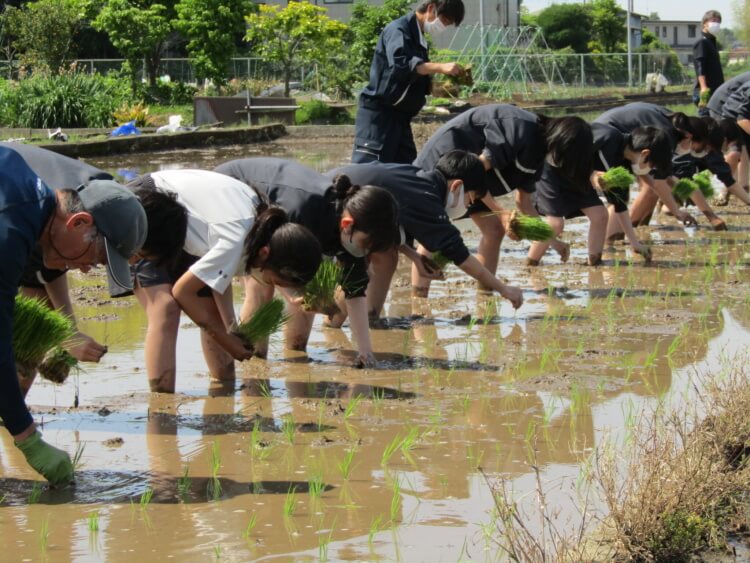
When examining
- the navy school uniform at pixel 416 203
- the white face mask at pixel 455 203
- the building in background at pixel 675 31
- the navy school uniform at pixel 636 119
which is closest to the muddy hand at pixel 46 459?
the navy school uniform at pixel 416 203

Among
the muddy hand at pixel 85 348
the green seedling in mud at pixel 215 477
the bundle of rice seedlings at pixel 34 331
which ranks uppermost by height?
the bundle of rice seedlings at pixel 34 331

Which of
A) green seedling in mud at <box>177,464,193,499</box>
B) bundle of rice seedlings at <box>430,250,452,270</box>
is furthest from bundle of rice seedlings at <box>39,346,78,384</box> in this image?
bundle of rice seedlings at <box>430,250,452,270</box>

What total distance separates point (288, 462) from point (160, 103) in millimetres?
26470

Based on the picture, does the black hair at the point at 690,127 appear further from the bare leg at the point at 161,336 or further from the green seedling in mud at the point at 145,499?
the green seedling in mud at the point at 145,499

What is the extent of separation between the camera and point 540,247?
29.1 feet

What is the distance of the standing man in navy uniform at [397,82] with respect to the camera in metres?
7.90

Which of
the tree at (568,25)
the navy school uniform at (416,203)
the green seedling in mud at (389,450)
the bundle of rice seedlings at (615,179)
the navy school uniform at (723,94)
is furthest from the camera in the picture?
the tree at (568,25)

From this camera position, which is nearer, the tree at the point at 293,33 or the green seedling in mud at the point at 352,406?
the green seedling in mud at the point at 352,406

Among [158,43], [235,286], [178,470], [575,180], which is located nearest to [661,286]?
[575,180]

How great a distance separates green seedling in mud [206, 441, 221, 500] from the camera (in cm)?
396

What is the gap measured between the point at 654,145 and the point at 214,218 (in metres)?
4.85

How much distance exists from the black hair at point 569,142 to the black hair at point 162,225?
381 centimetres

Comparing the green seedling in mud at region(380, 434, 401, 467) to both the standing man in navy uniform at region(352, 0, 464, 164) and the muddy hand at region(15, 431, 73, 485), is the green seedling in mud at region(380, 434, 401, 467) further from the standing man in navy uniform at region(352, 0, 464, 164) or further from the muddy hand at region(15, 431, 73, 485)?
the standing man in navy uniform at region(352, 0, 464, 164)

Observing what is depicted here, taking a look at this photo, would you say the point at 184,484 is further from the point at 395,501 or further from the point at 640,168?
the point at 640,168
